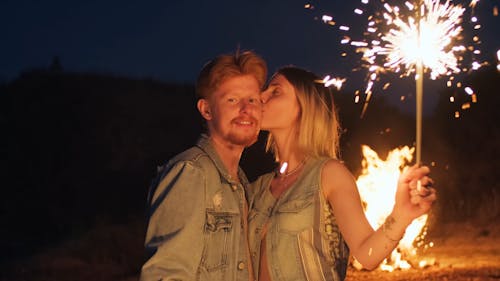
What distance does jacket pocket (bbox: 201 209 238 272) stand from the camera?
339cm

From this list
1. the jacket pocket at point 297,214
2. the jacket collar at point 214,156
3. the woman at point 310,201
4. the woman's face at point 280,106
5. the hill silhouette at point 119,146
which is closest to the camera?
the woman at point 310,201

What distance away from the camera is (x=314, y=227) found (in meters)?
3.85

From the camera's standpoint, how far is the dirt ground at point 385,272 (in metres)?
9.91

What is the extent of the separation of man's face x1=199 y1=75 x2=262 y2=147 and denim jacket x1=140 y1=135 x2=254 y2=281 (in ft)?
0.66

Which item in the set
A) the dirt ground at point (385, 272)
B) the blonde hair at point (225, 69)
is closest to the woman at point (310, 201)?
the blonde hair at point (225, 69)

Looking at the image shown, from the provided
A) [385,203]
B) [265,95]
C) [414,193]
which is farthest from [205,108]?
[385,203]

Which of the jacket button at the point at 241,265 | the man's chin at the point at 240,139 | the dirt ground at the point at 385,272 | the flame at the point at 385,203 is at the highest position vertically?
the man's chin at the point at 240,139

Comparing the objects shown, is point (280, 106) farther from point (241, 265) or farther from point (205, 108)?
point (241, 265)

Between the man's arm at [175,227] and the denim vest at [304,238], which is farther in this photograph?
the denim vest at [304,238]

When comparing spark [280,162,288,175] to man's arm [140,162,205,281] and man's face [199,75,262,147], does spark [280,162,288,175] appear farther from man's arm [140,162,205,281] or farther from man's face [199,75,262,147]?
man's arm [140,162,205,281]

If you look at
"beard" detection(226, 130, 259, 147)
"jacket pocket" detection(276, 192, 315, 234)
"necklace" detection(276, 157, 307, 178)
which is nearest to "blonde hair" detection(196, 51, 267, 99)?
"beard" detection(226, 130, 259, 147)

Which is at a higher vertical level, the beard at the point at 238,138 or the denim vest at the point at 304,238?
the beard at the point at 238,138

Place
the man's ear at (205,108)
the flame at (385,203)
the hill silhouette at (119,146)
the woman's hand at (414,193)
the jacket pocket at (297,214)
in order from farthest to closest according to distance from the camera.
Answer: the hill silhouette at (119,146)
the flame at (385,203)
the man's ear at (205,108)
the jacket pocket at (297,214)
the woman's hand at (414,193)

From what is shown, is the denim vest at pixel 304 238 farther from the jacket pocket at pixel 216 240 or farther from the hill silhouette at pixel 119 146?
the hill silhouette at pixel 119 146
